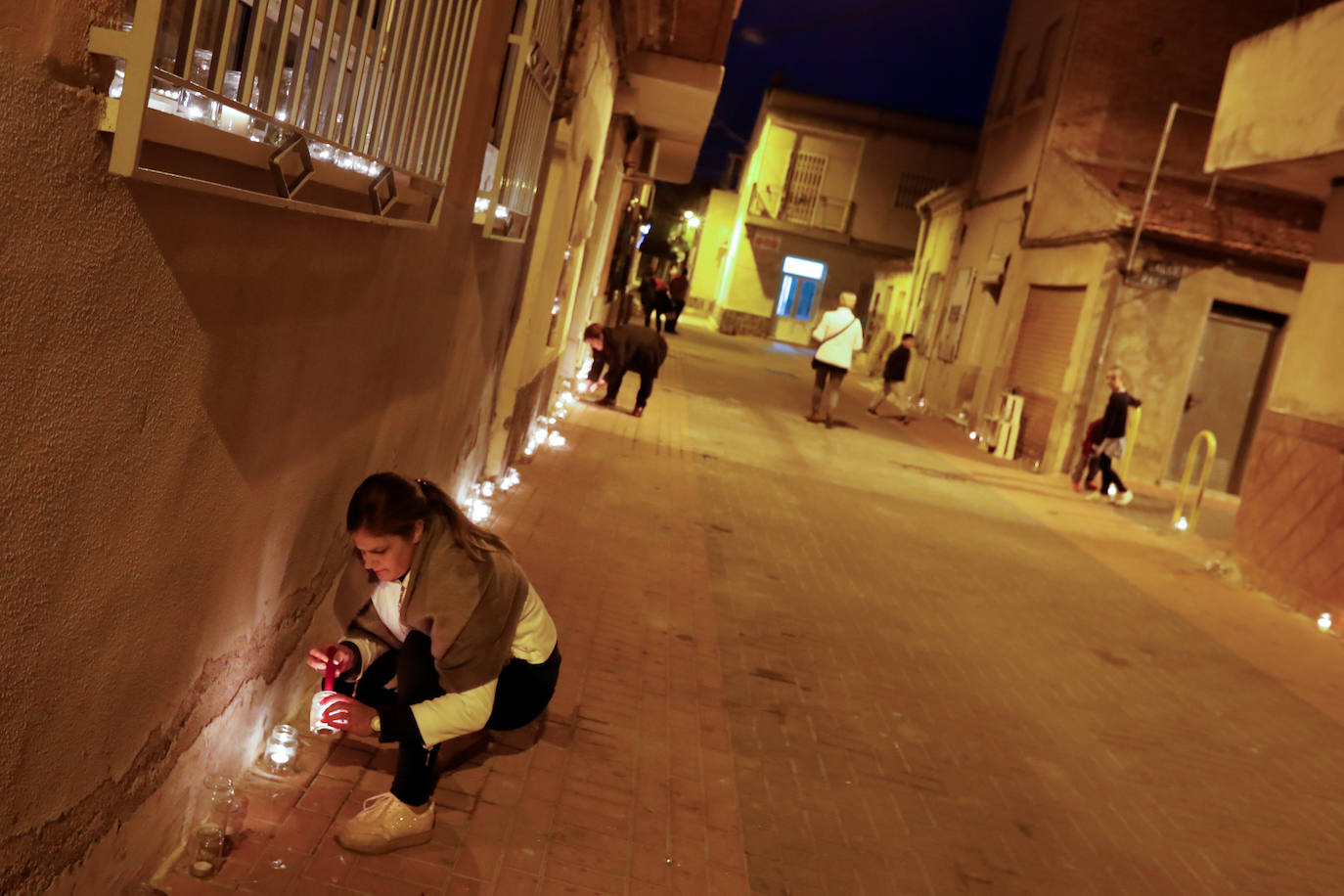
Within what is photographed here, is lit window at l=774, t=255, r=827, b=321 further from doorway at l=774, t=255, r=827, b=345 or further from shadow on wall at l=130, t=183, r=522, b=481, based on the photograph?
shadow on wall at l=130, t=183, r=522, b=481

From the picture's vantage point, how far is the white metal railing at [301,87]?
2.00 meters

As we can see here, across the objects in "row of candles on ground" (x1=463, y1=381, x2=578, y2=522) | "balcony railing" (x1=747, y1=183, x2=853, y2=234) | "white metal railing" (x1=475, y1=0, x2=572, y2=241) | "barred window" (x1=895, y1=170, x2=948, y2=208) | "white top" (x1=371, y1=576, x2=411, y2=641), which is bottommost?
"row of candles on ground" (x1=463, y1=381, x2=578, y2=522)

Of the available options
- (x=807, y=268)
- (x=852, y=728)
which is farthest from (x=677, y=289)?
(x=852, y=728)

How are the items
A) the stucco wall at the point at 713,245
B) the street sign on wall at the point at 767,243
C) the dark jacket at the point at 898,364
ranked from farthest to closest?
the stucco wall at the point at 713,245, the street sign on wall at the point at 767,243, the dark jacket at the point at 898,364

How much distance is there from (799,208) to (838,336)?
2695 cm

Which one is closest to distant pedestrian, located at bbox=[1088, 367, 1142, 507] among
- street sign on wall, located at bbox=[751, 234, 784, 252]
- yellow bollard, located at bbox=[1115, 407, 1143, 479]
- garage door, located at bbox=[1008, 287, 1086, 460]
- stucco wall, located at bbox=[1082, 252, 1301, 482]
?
yellow bollard, located at bbox=[1115, 407, 1143, 479]

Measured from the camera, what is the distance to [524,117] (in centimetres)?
621

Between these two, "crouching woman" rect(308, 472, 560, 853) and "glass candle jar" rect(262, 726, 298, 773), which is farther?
"glass candle jar" rect(262, 726, 298, 773)

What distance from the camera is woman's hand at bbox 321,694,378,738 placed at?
3.63 metres

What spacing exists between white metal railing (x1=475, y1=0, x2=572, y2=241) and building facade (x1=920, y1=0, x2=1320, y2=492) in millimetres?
12168

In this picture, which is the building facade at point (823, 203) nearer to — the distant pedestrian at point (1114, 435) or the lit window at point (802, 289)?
the lit window at point (802, 289)

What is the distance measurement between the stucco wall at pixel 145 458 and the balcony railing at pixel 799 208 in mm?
39894

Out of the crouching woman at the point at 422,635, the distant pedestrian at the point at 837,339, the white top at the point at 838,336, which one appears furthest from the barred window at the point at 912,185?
the crouching woman at the point at 422,635

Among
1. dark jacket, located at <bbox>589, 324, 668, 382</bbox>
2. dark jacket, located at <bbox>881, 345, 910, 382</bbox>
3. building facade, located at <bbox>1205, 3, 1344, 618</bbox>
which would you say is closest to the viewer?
building facade, located at <bbox>1205, 3, 1344, 618</bbox>
